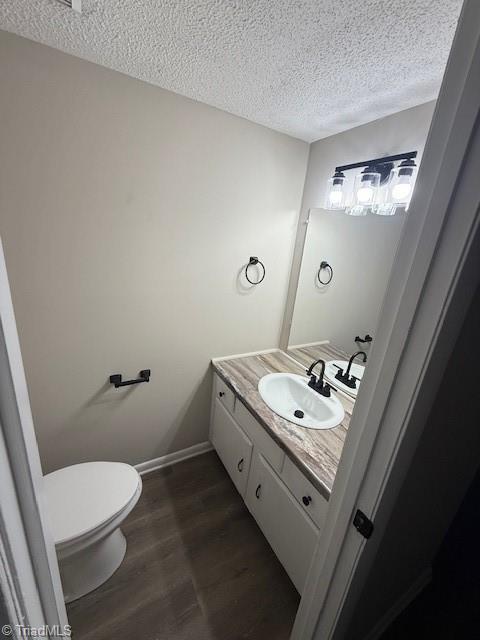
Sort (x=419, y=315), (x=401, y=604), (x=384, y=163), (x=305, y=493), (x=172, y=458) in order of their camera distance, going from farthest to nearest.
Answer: (x=172, y=458), (x=384, y=163), (x=401, y=604), (x=305, y=493), (x=419, y=315)

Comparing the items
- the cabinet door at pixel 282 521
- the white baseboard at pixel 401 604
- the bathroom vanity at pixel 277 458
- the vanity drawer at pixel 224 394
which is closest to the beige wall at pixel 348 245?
the bathroom vanity at pixel 277 458

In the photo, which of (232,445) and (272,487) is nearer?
(272,487)

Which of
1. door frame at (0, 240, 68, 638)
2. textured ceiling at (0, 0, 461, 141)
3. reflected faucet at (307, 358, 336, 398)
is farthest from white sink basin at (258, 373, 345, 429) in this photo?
textured ceiling at (0, 0, 461, 141)

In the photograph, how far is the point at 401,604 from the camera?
1.22 meters

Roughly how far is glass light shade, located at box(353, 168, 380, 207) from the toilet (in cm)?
191

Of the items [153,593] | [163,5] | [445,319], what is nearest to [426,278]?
[445,319]

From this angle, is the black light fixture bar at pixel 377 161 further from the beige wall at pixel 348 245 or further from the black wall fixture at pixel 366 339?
the black wall fixture at pixel 366 339

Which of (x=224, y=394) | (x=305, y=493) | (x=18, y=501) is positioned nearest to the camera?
(x=18, y=501)

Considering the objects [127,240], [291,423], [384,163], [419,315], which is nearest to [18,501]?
[419,315]

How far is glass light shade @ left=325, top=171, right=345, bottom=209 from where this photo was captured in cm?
151

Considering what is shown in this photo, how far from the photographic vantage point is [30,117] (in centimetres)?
105

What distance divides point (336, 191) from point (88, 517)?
208 cm

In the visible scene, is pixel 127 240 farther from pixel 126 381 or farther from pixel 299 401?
pixel 299 401

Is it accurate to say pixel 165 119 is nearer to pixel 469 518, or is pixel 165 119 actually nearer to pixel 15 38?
pixel 15 38
